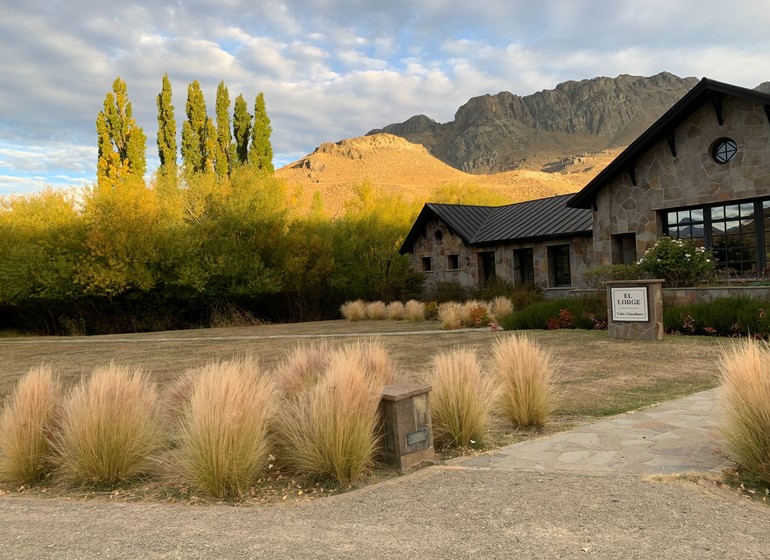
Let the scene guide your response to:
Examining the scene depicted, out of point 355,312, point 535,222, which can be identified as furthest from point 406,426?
point 535,222

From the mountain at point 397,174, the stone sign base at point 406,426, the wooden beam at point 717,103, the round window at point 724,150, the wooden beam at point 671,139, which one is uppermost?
the mountain at point 397,174

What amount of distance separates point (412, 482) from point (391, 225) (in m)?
26.4

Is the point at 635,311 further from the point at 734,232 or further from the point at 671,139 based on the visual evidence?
the point at 671,139

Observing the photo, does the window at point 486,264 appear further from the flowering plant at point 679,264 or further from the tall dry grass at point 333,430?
the tall dry grass at point 333,430

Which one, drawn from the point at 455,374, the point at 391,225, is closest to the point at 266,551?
the point at 455,374

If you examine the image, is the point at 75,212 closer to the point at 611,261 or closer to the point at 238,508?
the point at 611,261

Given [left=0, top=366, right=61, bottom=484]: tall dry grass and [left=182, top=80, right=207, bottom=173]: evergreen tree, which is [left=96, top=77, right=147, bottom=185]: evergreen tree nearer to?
[left=182, top=80, right=207, bottom=173]: evergreen tree

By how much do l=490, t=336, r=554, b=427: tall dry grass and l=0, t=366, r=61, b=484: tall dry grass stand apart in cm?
404

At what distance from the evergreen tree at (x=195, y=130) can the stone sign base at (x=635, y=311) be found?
26.7m

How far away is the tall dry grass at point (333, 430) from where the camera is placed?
168 inches

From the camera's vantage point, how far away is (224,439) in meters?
4.11

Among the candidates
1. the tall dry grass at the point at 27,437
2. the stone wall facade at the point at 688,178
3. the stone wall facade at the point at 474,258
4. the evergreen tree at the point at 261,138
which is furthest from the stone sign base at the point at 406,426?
the evergreen tree at the point at 261,138

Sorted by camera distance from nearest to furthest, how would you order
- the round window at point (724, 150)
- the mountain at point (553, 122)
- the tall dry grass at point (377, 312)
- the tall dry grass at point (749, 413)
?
the tall dry grass at point (749, 413) → the round window at point (724, 150) → the tall dry grass at point (377, 312) → the mountain at point (553, 122)

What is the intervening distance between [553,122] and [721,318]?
136 metres
